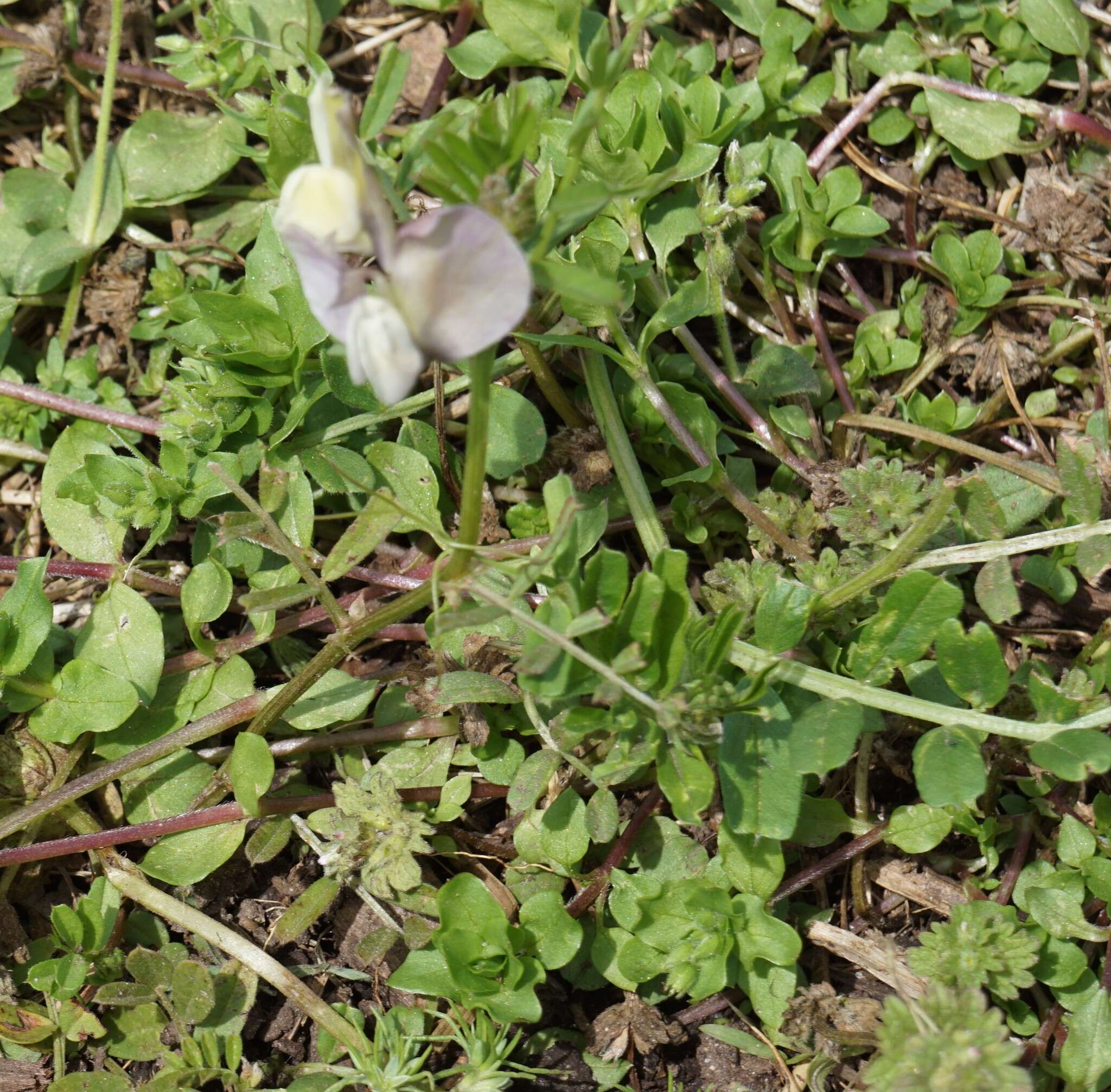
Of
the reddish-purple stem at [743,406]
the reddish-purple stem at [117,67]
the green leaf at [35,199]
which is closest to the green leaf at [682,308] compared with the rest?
the reddish-purple stem at [743,406]

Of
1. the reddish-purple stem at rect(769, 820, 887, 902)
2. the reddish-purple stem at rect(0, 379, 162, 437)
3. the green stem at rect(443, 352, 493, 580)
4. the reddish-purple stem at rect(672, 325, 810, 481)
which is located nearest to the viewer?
the green stem at rect(443, 352, 493, 580)

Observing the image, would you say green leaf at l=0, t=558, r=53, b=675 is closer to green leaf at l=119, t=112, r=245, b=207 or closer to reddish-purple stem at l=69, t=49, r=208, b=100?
green leaf at l=119, t=112, r=245, b=207

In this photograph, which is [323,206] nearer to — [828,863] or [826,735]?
[826,735]

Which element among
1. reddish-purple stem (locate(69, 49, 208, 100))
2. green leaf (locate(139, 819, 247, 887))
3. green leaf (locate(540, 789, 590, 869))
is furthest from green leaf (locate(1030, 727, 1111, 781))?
reddish-purple stem (locate(69, 49, 208, 100))

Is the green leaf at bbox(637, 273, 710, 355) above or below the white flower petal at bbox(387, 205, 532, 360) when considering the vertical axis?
below

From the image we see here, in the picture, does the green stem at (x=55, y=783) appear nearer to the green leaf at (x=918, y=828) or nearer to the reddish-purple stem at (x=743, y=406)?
the reddish-purple stem at (x=743, y=406)

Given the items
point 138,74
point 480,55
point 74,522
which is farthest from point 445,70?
point 74,522

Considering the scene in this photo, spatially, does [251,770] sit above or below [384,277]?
below
